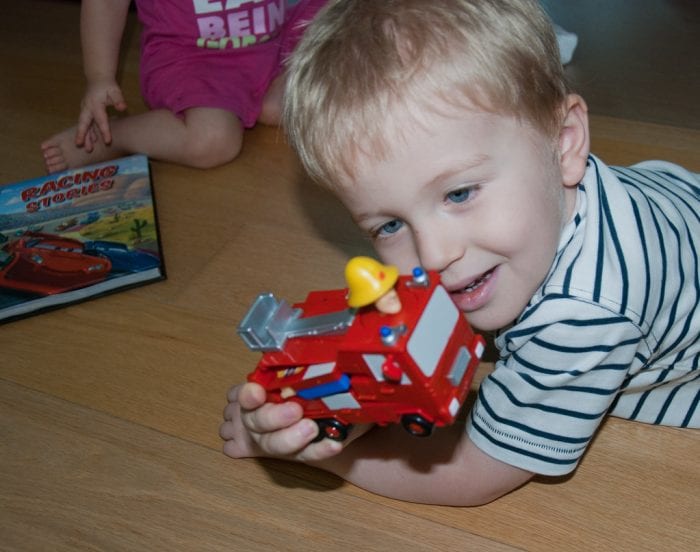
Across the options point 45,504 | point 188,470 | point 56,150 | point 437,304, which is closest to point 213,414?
point 188,470

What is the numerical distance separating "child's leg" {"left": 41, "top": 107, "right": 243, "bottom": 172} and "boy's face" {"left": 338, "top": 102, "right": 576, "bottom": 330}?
0.70 metres

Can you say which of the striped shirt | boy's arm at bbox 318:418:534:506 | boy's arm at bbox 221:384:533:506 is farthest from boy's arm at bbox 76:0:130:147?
the striped shirt

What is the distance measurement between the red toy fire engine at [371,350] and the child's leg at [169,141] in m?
0.76

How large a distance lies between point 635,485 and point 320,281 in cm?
48

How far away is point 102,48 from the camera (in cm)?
150

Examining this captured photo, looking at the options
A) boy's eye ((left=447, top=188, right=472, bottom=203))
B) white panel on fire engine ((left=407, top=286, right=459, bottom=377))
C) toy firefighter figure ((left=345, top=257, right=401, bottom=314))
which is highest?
toy firefighter figure ((left=345, top=257, right=401, bottom=314))

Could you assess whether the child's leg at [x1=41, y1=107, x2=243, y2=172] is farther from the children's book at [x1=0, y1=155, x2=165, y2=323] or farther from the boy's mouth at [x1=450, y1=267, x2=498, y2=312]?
the boy's mouth at [x1=450, y1=267, x2=498, y2=312]

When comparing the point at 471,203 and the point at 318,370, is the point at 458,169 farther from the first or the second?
the point at 318,370

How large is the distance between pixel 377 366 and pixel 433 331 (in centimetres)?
5

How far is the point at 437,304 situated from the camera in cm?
63

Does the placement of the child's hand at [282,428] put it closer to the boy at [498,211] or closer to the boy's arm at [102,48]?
the boy at [498,211]

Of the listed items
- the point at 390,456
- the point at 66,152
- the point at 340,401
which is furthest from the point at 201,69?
the point at 340,401

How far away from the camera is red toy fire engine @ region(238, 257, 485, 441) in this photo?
1.99ft

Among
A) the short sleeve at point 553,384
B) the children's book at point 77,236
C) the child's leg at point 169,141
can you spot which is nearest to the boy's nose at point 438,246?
the short sleeve at point 553,384
